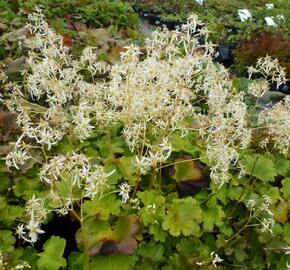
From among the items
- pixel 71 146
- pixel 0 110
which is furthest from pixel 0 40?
pixel 71 146

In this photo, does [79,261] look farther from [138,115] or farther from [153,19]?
[153,19]

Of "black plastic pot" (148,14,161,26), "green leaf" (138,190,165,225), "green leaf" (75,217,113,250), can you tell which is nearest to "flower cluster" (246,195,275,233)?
"green leaf" (138,190,165,225)

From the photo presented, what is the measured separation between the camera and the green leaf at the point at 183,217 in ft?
6.68

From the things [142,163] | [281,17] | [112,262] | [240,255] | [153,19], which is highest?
Result: [142,163]

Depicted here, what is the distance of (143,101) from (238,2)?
23.7 feet

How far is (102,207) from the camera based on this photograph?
200 cm

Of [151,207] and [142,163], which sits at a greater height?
[142,163]

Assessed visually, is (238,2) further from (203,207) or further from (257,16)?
(203,207)

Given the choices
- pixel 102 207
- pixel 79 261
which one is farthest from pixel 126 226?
pixel 79 261

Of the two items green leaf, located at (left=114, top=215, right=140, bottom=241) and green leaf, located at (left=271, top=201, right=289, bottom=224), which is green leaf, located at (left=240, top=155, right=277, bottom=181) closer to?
green leaf, located at (left=271, top=201, right=289, bottom=224)

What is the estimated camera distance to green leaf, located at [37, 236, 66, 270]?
190 centimetres

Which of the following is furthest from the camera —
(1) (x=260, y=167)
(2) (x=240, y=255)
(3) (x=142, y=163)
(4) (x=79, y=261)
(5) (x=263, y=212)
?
(1) (x=260, y=167)

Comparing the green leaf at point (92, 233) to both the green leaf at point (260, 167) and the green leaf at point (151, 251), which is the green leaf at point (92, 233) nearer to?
the green leaf at point (151, 251)

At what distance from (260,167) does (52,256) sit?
41.5 inches
